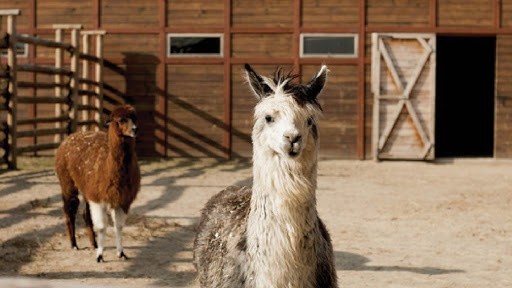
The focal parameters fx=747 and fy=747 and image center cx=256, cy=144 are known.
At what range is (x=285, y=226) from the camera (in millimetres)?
3365

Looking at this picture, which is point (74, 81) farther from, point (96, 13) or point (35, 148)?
point (96, 13)

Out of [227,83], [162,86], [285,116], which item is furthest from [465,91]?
[285,116]

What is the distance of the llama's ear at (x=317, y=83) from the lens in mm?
3598

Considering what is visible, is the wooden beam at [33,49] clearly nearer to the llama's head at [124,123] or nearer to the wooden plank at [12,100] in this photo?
the wooden plank at [12,100]

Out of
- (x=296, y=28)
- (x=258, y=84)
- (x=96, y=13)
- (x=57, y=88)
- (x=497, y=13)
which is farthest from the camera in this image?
(x=96, y=13)

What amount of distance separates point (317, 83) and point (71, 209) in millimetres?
4689

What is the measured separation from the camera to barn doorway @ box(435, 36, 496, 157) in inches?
858

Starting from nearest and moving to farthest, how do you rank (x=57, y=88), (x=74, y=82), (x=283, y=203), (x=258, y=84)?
(x=283, y=203) < (x=258, y=84) < (x=74, y=82) < (x=57, y=88)

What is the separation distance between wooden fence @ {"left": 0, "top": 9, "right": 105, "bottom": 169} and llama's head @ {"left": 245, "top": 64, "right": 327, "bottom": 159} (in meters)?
10.8

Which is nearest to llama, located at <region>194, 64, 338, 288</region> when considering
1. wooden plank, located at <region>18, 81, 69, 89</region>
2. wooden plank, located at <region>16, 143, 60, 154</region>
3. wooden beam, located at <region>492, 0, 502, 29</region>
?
wooden plank, located at <region>16, 143, 60, 154</region>

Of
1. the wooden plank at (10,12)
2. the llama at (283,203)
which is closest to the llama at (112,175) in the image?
the llama at (283,203)

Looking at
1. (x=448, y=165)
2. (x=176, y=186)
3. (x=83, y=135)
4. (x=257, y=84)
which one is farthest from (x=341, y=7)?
(x=257, y=84)

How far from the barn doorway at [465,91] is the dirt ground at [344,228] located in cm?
742

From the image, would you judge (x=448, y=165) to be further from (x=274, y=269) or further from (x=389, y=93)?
(x=274, y=269)
